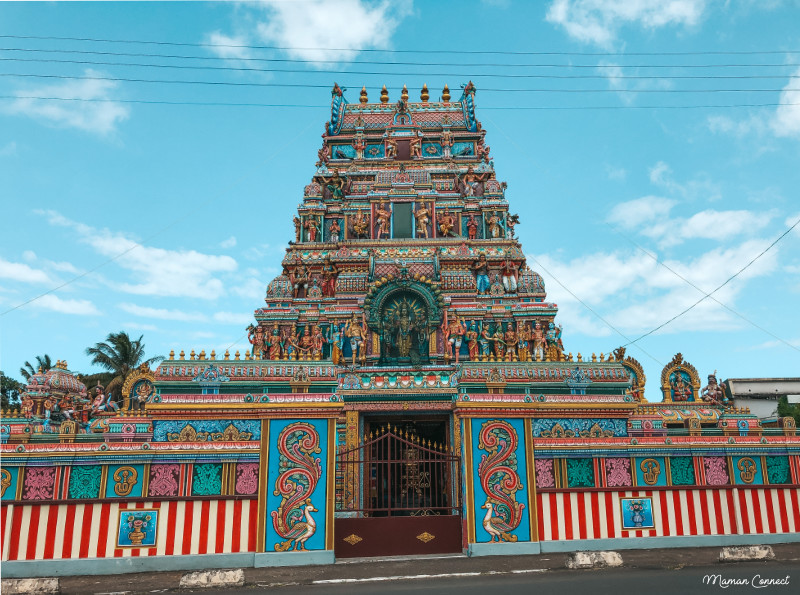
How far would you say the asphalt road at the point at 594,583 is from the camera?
25.4 ft

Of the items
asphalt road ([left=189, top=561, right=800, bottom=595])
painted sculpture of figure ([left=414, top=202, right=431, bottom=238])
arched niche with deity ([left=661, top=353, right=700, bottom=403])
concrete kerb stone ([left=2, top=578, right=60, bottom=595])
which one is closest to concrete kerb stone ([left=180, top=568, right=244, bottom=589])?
asphalt road ([left=189, top=561, right=800, bottom=595])

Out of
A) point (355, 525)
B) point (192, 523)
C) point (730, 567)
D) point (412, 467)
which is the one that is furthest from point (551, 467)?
point (192, 523)

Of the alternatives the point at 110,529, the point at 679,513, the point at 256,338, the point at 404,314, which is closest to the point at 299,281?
the point at 256,338

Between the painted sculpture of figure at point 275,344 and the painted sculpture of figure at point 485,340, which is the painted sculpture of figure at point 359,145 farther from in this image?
the painted sculpture of figure at point 485,340

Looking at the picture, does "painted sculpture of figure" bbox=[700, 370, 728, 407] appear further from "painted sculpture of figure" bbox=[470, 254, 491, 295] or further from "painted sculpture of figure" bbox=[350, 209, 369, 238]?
"painted sculpture of figure" bbox=[350, 209, 369, 238]

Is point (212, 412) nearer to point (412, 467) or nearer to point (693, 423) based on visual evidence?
point (412, 467)

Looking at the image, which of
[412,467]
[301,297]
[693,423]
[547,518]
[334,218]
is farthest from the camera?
[334,218]

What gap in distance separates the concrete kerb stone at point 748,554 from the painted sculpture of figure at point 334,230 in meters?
19.4

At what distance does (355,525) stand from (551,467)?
3.90 meters

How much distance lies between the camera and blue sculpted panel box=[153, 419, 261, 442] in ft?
40.2

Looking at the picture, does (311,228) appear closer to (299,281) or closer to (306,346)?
(299,281)

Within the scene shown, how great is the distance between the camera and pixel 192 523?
384 inches

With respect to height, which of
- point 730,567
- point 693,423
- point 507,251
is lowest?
point 730,567

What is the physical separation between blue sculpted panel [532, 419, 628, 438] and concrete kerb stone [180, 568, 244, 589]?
6.83 m
